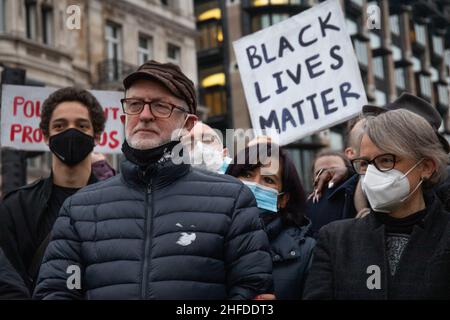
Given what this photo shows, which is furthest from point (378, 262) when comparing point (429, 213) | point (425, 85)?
point (425, 85)

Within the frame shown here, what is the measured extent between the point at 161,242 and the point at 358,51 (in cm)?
4003

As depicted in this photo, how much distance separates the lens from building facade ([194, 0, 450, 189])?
3788cm

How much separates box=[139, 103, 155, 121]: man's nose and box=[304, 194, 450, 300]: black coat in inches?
31.8

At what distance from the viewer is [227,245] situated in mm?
2920

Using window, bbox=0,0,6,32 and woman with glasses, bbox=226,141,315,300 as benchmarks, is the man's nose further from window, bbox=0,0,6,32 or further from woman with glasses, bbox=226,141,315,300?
window, bbox=0,0,6,32

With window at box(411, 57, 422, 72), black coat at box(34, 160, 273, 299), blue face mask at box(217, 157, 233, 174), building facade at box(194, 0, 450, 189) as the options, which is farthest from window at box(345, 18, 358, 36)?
black coat at box(34, 160, 273, 299)

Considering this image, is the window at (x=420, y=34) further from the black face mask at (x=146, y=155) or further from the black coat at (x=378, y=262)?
the black face mask at (x=146, y=155)

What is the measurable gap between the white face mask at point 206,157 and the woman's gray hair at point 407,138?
1.48m

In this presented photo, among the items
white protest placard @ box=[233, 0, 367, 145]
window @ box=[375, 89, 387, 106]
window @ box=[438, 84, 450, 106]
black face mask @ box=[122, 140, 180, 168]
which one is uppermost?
window @ box=[438, 84, 450, 106]

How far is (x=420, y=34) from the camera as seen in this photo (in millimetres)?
50000

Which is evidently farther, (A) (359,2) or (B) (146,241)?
(A) (359,2)

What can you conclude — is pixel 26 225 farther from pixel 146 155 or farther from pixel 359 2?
pixel 359 2
